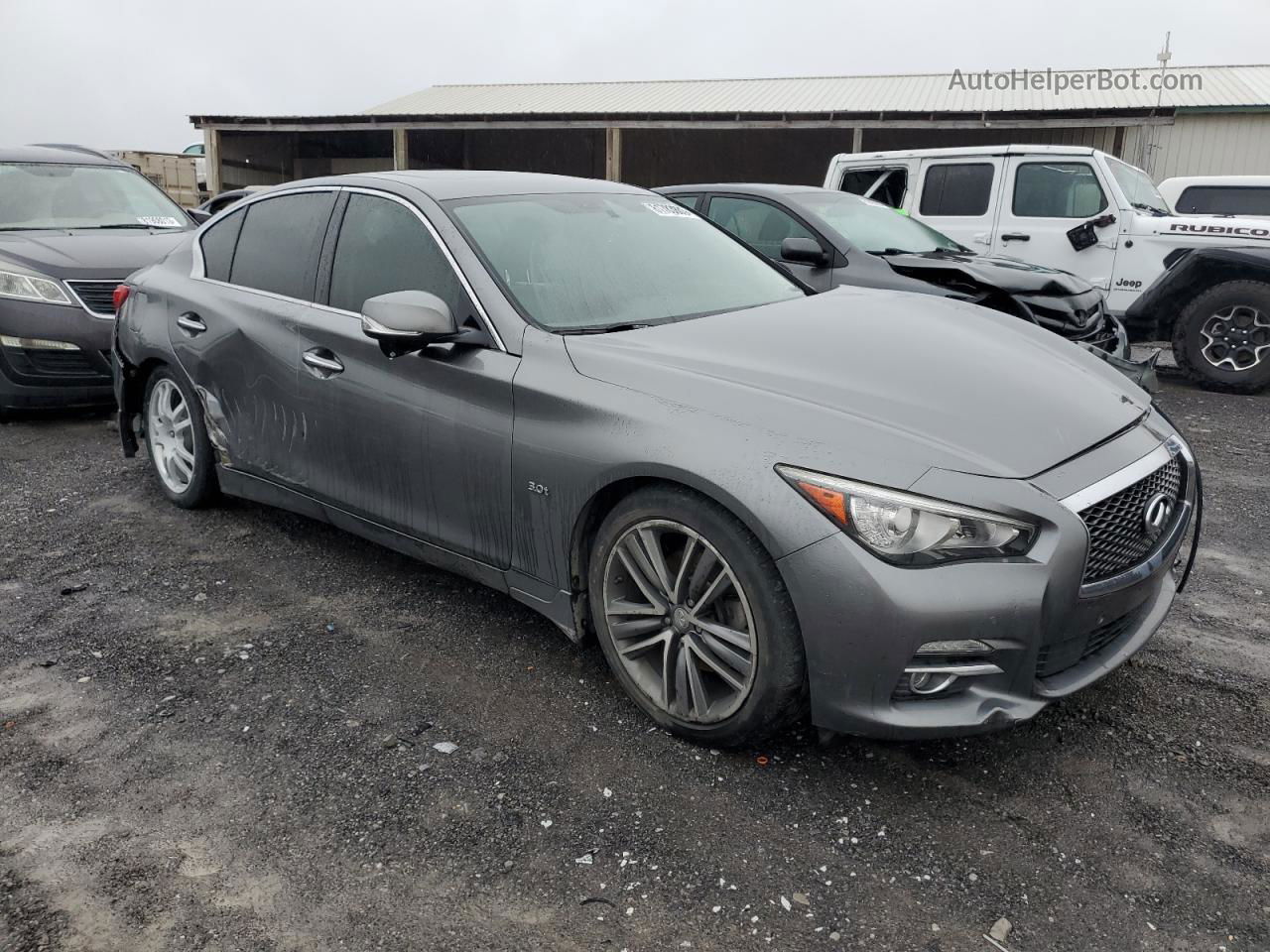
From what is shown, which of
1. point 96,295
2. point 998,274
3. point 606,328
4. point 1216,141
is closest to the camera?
point 606,328

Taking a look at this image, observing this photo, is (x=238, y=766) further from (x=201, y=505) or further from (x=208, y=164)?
(x=208, y=164)

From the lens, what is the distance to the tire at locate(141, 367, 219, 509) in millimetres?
4535

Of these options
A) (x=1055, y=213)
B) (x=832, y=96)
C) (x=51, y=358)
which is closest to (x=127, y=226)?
(x=51, y=358)

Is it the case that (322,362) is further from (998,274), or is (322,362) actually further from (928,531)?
(998,274)

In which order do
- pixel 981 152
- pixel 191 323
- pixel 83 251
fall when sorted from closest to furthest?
pixel 191 323
pixel 83 251
pixel 981 152

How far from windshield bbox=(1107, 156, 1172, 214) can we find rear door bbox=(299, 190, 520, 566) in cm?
728

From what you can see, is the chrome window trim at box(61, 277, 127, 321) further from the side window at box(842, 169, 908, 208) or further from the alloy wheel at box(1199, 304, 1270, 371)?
the alloy wheel at box(1199, 304, 1270, 371)

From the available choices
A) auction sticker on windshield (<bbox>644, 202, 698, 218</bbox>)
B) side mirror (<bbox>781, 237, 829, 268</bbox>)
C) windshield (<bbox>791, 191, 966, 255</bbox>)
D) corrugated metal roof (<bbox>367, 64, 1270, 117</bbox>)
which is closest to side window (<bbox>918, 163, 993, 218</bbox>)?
windshield (<bbox>791, 191, 966, 255</bbox>)

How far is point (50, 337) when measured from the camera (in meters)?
6.34

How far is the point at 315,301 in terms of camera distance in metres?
3.84

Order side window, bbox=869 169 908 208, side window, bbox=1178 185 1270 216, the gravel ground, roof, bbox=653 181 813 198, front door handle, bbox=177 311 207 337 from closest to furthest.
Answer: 1. the gravel ground
2. front door handle, bbox=177 311 207 337
3. roof, bbox=653 181 813 198
4. side window, bbox=1178 185 1270 216
5. side window, bbox=869 169 908 208

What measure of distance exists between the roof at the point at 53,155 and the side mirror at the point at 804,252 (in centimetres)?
523

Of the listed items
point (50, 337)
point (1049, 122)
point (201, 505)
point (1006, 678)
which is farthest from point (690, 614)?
point (1049, 122)

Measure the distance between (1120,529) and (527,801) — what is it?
1687mm
